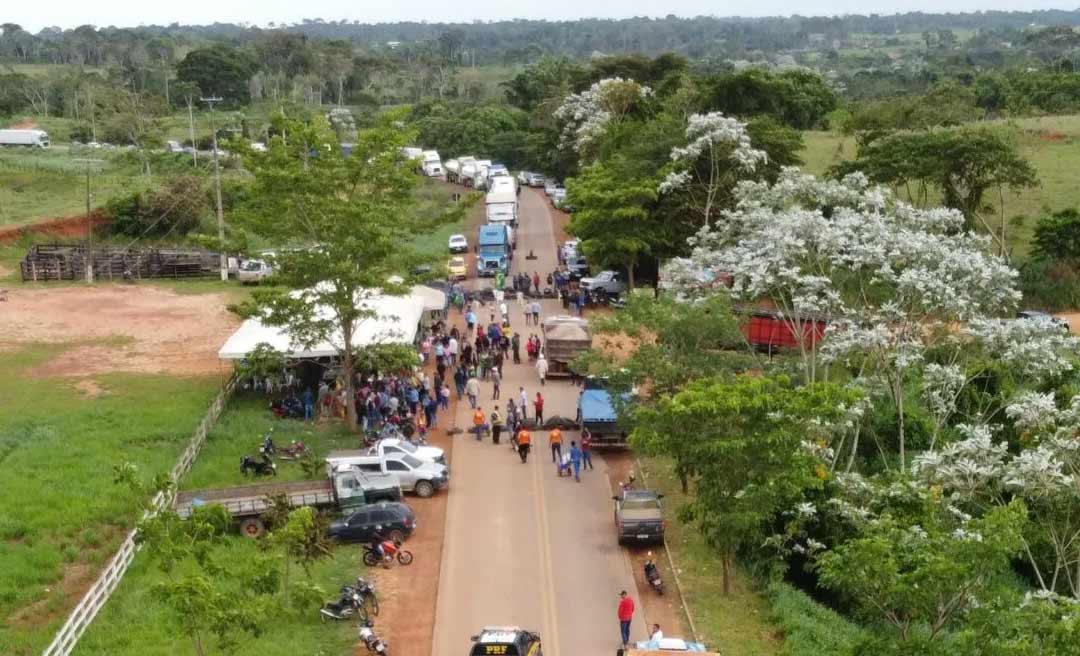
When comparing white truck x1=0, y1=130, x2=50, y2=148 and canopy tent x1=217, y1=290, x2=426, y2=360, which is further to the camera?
white truck x1=0, y1=130, x2=50, y2=148

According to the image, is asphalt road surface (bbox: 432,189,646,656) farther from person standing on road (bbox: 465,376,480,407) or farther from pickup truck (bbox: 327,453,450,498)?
pickup truck (bbox: 327,453,450,498)

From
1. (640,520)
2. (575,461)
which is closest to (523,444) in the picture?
(575,461)

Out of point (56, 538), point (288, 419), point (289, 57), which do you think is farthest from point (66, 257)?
point (289, 57)

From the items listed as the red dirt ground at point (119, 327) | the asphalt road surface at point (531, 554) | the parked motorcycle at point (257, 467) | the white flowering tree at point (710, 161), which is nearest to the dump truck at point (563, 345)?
the asphalt road surface at point (531, 554)

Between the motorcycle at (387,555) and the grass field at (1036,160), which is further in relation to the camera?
the grass field at (1036,160)

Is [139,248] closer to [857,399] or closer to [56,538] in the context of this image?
[56,538]

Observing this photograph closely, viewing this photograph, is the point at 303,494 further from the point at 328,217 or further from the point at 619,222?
the point at 619,222

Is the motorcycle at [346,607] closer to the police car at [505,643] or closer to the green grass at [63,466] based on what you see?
the police car at [505,643]

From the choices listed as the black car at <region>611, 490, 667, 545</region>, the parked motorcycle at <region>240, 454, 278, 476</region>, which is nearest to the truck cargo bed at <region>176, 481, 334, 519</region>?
the parked motorcycle at <region>240, 454, 278, 476</region>
